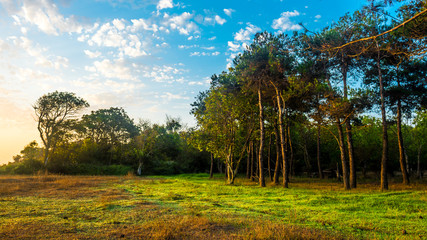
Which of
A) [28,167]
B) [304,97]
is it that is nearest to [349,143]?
[304,97]

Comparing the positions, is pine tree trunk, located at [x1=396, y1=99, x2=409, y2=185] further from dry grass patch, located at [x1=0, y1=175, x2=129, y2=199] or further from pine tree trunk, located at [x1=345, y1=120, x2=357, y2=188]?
dry grass patch, located at [x1=0, y1=175, x2=129, y2=199]

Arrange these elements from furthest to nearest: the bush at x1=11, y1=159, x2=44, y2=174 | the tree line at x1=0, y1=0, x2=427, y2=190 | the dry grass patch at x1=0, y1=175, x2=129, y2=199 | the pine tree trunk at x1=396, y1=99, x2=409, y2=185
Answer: the bush at x1=11, y1=159, x2=44, y2=174 → the pine tree trunk at x1=396, y1=99, x2=409, y2=185 → the dry grass patch at x1=0, y1=175, x2=129, y2=199 → the tree line at x1=0, y1=0, x2=427, y2=190

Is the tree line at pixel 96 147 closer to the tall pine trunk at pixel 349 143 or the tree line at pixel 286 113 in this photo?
the tree line at pixel 286 113

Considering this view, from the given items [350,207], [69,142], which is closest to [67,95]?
[69,142]

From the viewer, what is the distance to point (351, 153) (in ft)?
67.6

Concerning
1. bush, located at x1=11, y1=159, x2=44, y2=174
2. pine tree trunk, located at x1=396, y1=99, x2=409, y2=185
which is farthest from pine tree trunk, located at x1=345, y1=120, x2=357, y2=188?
bush, located at x1=11, y1=159, x2=44, y2=174

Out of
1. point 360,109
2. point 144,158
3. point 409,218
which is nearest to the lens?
point 409,218

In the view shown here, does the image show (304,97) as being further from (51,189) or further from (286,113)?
(51,189)

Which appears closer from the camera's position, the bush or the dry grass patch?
the dry grass patch

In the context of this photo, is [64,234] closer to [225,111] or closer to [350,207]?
[350,207]

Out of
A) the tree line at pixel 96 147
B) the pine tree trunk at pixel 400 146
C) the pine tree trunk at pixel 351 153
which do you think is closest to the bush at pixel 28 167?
the tree line at pixel 96 147

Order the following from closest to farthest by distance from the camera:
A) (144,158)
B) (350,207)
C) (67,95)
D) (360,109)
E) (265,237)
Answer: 1. (265,237)
2. (350,207)
3. (360,109)
4. (67,95)
5. (144,158)

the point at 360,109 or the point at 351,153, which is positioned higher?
the point at 360,109

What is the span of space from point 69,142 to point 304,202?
157ft
